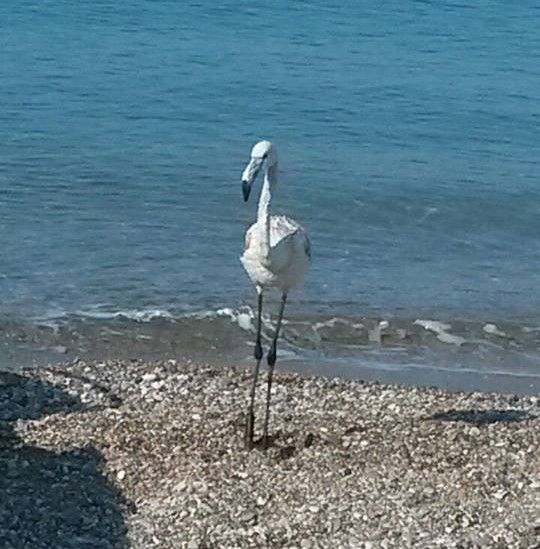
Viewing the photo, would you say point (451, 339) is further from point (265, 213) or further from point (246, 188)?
point (246, 188)

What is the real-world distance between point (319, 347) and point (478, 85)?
1304 cm

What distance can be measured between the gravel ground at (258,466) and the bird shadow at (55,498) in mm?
13

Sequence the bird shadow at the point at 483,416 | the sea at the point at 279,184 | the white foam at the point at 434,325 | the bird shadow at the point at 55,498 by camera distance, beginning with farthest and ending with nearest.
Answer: the white foam at the point at 434,325 → the sea at the point at 279,184 → the bird shadow at the point at 483,416 → the bird shadow at the point at 55,498

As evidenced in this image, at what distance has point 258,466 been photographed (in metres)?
10.2

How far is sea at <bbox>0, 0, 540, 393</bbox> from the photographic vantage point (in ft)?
47.1

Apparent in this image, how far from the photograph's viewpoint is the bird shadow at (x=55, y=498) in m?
9.08

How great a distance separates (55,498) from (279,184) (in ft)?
32.5

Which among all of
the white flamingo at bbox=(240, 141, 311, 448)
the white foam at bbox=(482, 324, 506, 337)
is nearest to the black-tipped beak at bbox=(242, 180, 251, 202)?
the white flamingo at bbox=(240, 141, 311, 448)

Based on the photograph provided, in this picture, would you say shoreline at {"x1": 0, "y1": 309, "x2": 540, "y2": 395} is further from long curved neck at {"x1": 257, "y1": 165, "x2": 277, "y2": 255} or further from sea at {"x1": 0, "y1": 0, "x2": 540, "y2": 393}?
long curved neck at {"x1": 257, "y1": 165, "x2": 277, "y2": 255}

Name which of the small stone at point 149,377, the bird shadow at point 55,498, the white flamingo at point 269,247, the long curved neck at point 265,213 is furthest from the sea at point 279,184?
the long curved neck at point 265,213

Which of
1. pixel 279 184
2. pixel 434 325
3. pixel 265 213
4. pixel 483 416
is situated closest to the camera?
pixel 265 213

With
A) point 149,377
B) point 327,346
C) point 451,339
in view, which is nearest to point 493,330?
point 451,339

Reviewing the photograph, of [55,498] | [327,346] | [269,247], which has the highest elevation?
[269,247]

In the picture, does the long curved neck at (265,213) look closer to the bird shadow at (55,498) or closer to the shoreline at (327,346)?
the bird shadow at (55,498)
